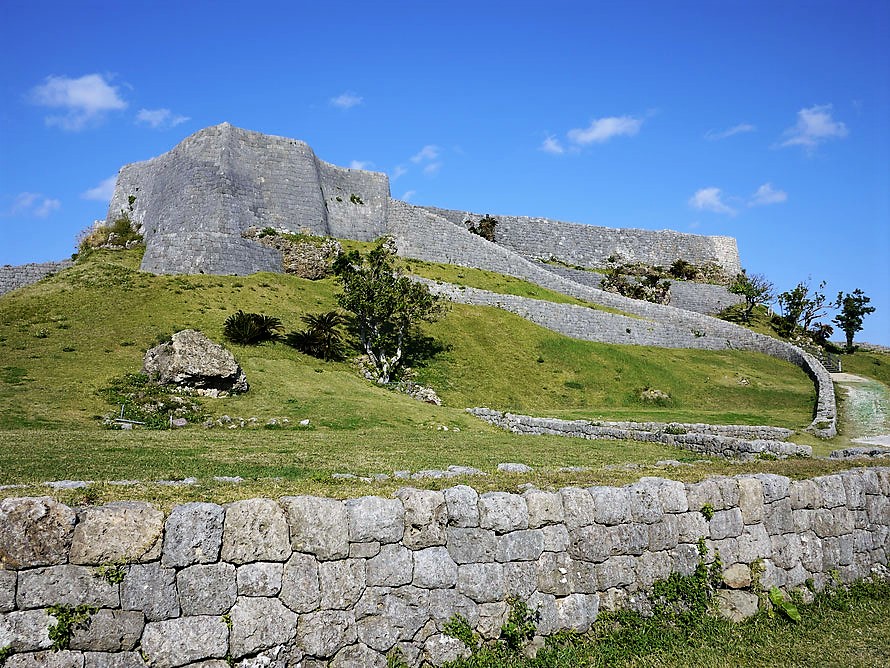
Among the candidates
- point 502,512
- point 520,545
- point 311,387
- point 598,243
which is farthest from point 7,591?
point 598,243

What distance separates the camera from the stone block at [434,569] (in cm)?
619

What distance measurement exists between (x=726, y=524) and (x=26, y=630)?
291 inches

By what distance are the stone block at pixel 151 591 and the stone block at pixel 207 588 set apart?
66 millimetres

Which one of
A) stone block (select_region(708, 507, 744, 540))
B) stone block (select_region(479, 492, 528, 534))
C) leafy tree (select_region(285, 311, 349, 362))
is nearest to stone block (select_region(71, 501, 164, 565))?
stone block (select_region(479, 492, 528, 534))

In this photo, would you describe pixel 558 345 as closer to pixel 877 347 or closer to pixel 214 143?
pixel 214 143

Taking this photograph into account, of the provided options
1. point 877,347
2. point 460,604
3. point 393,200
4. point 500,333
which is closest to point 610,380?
point 500,333

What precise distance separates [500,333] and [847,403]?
18632 millimetres

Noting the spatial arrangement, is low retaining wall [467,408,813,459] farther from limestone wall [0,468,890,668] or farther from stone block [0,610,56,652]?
stone block [0,610,56,652]

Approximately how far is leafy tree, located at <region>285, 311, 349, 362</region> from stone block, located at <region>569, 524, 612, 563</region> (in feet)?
77.2

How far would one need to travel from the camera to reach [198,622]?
534cm

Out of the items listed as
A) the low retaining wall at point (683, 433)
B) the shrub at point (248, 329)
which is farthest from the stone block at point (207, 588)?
the shrub at point (248, 329)

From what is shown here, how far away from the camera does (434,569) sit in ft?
20.5

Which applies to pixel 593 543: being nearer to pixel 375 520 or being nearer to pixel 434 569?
pixel 434 569

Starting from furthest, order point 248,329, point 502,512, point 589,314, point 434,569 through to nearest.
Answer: point 589,314
point 248,329
point 502,512
point 434,569
